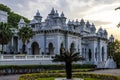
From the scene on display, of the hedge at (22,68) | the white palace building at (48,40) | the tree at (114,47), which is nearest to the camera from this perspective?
the hedge at (22,68)

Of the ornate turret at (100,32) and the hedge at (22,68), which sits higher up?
the ornate turret at (100,32)

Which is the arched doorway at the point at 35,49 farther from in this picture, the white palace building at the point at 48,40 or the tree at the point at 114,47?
the tree at the point at 114,47

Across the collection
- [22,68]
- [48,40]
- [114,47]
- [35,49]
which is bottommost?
[22,68]

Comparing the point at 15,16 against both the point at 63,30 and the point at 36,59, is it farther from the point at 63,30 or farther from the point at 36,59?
the point at 36,59

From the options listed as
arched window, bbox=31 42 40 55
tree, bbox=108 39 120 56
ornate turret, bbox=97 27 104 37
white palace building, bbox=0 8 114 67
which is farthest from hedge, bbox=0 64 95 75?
tree, bbox=108 39 120 56

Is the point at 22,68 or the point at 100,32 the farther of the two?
the point at 100,32

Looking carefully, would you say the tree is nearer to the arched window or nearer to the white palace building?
the white palace building

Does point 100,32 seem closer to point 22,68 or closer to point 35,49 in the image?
point 35,49

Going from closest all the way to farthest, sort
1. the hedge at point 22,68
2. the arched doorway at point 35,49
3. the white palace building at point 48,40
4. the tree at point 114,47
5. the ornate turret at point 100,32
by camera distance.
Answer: the hedge at point 22,68
the white palace building at point 48,40
the arched doorway at point 35,49
the ornate turret at point 100,32
the tree at point 114,47

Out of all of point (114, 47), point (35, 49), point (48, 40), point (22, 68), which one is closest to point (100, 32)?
point (114, 47)

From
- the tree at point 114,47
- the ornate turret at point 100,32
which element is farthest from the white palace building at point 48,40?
the tree at point 114,47

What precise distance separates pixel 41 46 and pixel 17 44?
7.09m

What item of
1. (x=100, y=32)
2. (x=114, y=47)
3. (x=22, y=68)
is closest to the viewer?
(x=22, y=68)

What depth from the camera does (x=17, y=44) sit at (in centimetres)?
6644
